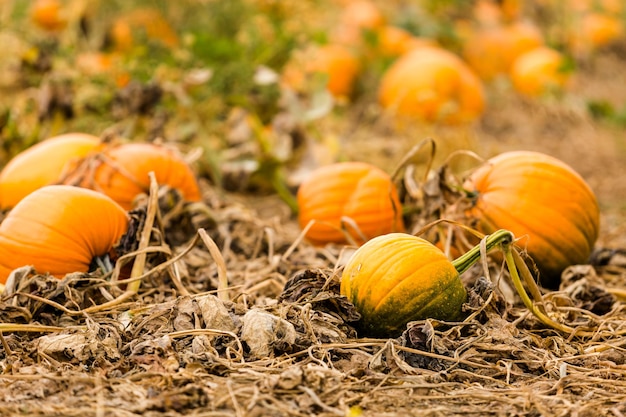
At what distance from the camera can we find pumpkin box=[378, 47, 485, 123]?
6.20 m

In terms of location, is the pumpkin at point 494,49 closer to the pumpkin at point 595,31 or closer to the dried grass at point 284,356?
the pumpkin at point 595,31

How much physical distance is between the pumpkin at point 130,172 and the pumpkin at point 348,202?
20.5 inches

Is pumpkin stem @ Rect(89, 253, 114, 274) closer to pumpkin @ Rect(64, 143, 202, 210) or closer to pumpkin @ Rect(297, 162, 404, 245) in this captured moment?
pumpkin @ Rect(64, 143, 202, 210)

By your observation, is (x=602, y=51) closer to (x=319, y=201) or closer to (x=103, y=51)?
(x=103, y=51)

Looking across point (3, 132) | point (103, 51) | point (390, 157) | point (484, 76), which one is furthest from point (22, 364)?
point (484, 76)

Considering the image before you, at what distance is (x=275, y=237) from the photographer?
3480mm

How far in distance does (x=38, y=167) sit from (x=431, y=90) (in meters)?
3.34

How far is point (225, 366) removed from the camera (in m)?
2.11

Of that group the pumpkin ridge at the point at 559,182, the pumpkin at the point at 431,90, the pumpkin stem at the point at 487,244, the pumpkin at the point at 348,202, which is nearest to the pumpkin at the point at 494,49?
the pumpkin at the point at 431,90

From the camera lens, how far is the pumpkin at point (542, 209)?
3068mm

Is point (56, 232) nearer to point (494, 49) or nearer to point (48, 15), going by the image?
point (48, 15)

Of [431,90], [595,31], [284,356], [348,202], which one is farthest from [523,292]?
[595,31]

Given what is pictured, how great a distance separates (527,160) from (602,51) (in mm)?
6922

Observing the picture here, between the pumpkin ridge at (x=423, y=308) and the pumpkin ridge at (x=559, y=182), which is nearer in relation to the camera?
the pumpkin ridge at (x=423, y=308)
